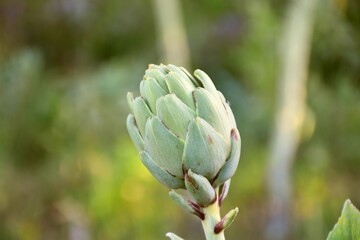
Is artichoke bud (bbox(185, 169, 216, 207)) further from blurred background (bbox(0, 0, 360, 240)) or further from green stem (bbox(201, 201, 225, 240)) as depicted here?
blurred background (bbox(0, 0, 360, 240))

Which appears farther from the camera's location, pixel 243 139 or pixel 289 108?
pixel 243 139

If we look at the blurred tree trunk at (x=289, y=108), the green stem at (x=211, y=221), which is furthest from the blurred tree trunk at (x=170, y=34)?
the green stem at (x=211, y=221)

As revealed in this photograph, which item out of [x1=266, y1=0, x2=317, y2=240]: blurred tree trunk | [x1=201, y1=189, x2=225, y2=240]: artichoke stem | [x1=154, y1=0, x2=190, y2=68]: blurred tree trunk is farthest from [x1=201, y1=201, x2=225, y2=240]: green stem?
[x1=154, y1=0, x2=190, y2=68]: blurred tree trunk

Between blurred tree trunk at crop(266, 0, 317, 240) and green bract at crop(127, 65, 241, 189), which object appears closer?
green bract at crop(127, 65, 241, 189)

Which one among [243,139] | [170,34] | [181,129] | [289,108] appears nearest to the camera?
[181,129]

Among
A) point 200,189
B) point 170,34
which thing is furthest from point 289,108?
point 200,189

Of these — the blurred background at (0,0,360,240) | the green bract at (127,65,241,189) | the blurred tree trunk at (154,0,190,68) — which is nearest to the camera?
the green bract at (127,65,241,189)

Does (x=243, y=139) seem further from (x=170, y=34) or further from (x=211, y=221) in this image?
(x=211, y=221)
